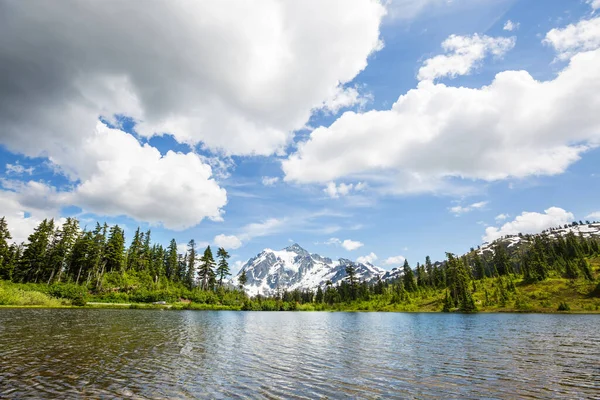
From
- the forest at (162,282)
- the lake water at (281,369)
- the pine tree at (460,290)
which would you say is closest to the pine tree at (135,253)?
the forest at (162,282)

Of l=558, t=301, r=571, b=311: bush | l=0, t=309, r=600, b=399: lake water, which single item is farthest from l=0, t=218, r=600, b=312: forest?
l=0, t=309, r=600, b=399: lake water

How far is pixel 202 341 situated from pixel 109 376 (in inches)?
690

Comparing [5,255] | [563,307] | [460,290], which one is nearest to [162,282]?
[5,255]

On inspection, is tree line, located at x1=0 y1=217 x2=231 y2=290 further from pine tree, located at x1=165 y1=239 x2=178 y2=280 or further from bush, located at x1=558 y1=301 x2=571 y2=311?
bush, located at x1=558 y1=301 x2=571 y2=311

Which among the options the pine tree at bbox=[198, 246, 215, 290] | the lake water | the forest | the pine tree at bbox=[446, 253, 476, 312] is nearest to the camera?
the lake water

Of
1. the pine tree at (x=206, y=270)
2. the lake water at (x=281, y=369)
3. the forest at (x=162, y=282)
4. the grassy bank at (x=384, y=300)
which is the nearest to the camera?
the lake water at (x=281, y=369)

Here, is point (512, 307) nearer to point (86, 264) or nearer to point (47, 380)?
point (47, 380)

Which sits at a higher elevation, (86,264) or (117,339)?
(86,264)

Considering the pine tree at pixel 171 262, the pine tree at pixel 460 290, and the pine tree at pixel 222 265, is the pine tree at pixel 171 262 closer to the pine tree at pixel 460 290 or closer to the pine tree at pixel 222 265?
the pine tree at pixel 222 265

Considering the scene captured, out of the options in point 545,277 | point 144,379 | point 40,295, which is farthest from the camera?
point 545,277

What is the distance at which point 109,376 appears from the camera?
1800 centimetres

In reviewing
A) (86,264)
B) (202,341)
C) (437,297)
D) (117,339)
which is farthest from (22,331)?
(437,297)

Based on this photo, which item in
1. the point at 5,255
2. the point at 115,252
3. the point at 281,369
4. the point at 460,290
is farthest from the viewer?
the point at 460,290

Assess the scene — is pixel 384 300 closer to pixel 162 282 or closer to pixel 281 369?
pixel 162 282
